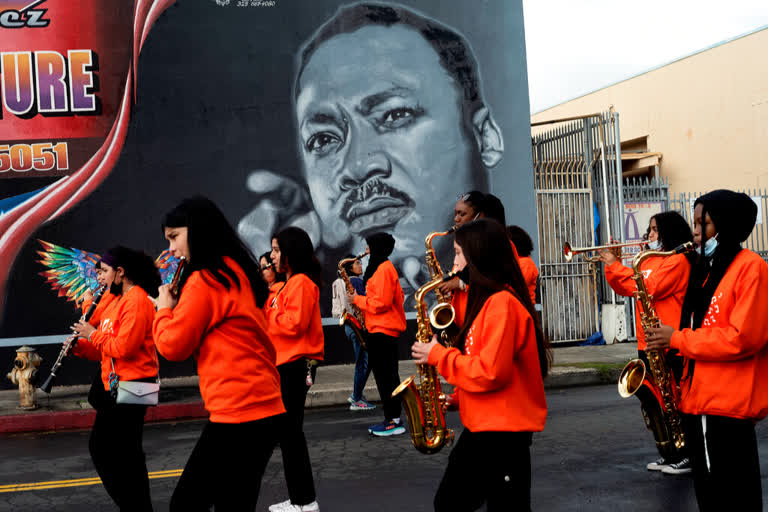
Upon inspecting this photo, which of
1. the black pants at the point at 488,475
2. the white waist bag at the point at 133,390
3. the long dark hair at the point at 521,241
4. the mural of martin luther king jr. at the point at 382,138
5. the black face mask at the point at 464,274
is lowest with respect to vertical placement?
the black pants at the point at 488,475

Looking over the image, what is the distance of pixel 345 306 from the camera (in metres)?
9.88

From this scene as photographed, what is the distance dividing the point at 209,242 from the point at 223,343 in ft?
1.63

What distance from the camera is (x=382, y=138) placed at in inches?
519

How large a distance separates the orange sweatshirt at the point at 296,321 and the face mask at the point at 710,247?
2.63 m

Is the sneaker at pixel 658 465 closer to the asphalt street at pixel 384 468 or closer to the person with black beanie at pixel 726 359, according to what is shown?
the asphalt street at pixel 384 468

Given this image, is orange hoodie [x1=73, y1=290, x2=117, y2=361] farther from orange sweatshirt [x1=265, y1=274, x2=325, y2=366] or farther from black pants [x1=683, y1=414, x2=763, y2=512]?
black pants [x1=683, y1=414, x2=763, y2=512]

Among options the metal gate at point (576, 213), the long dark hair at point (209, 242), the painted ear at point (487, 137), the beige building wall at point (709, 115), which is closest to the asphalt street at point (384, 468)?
the long dark hair at point (209, 242)

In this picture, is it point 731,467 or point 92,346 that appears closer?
point 731,467

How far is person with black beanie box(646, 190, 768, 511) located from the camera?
3658 mm

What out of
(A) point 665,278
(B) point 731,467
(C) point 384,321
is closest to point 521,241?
(C) point 384,321

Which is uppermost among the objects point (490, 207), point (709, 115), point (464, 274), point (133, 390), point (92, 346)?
point (709, 115)

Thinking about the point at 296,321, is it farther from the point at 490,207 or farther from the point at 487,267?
the point at 487,267

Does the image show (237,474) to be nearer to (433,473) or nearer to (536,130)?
(433,473)

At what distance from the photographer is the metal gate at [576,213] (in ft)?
48.1
